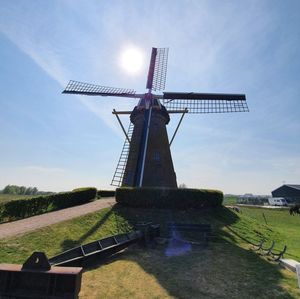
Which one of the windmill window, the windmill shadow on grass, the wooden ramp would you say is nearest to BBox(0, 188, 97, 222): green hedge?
the windmill window

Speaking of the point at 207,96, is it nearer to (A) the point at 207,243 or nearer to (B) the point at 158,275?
(A) the point at 207,243

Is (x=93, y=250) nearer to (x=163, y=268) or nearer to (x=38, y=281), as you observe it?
(x=163, y=268)

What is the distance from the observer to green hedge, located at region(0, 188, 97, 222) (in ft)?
50.5

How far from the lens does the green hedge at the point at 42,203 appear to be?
50.5 ft

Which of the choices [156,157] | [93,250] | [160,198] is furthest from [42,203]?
[93,250]

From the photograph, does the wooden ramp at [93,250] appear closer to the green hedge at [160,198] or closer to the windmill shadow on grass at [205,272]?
the windmill shadow on grass at [205,272]

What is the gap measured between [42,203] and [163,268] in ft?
37.4

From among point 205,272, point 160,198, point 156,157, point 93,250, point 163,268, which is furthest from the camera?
point 156,157

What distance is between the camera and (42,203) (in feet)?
57.8

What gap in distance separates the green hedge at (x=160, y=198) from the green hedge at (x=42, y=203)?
4.08 m

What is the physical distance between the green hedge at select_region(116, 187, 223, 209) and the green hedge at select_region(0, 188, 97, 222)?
4085 mm

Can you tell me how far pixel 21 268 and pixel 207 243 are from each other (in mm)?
8459

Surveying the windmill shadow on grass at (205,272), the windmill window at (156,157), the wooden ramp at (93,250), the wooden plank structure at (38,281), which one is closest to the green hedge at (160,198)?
the windmill window at (156,157)

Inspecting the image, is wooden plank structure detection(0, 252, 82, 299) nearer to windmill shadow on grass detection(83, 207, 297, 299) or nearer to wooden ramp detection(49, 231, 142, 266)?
wooden ramp detection(49, 231, 142, 266)
